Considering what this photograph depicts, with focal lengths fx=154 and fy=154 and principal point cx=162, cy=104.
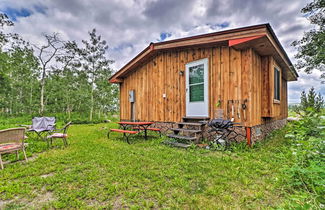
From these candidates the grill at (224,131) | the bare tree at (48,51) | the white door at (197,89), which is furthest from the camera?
the bare tree at (48,51)

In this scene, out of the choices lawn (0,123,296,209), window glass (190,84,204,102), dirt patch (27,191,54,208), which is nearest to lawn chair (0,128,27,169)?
lawn (0,123,296,209)

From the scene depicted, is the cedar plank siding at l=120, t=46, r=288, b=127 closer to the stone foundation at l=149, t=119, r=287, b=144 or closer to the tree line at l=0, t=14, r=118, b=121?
the stone foundation at l=149, t=119, r=287, b=144

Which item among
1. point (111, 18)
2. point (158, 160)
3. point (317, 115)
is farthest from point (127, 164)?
point (111, 18)

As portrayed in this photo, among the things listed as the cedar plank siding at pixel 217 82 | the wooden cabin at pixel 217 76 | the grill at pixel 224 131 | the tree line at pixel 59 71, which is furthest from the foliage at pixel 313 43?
the tree line at pixel 59 71

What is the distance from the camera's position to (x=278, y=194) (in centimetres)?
201

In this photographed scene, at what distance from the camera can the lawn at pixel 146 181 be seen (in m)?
1.91

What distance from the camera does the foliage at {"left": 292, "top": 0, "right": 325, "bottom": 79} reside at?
21.1ft

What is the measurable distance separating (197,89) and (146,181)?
12.0 ft

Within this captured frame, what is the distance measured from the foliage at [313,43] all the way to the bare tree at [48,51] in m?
15.3

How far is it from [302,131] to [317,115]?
0.36 m

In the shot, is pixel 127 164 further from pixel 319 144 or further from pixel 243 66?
pixel 243 66

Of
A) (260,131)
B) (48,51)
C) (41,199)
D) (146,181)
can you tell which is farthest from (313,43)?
(48,51)

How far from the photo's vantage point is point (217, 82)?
4797mm

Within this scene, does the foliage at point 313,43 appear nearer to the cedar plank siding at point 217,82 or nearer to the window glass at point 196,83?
the cedar plank siding at point 217,82
